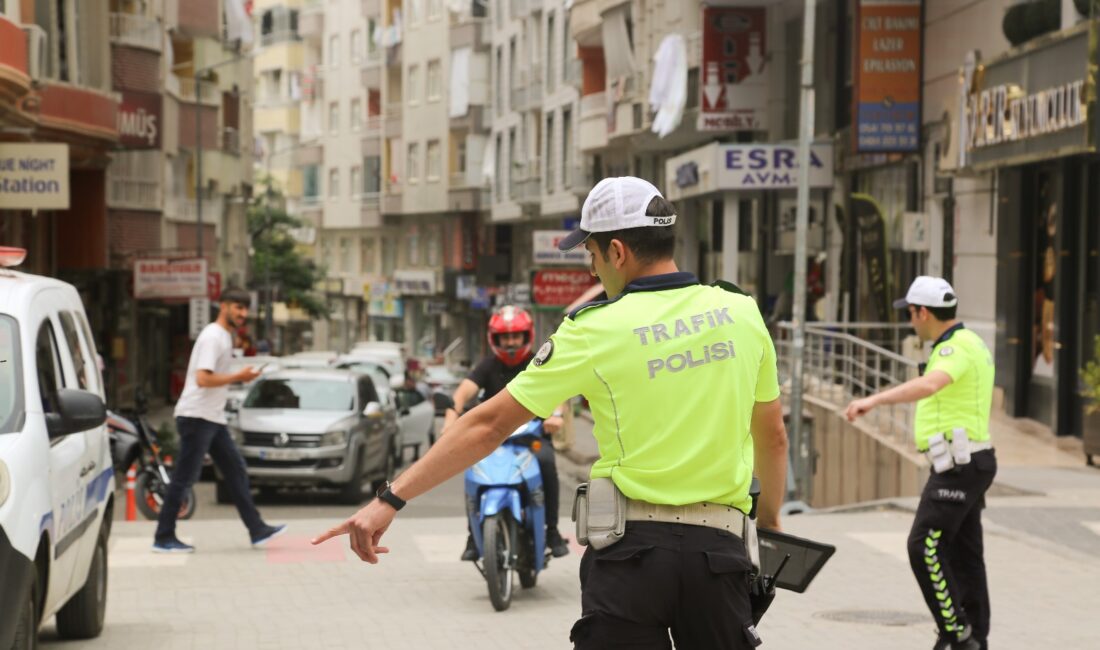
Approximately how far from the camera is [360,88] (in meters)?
89.8

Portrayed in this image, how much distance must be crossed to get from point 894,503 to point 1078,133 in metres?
4.49

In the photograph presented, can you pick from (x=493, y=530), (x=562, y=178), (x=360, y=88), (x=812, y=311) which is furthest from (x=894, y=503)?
(x=360, y=88)

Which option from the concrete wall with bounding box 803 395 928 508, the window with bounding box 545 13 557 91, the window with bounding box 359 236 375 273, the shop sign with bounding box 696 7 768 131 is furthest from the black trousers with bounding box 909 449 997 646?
the window with bounding box 359 236 375 273

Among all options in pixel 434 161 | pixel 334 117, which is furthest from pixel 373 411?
pixel 334 117

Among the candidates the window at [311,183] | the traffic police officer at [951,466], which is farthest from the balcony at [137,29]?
the window at [311,183]

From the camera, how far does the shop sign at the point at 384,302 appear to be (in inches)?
3499

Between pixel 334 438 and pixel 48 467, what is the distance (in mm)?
14889

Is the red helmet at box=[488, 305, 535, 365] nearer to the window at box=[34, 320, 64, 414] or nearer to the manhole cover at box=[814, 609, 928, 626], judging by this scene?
the manhole cover at box=[814, 609, 928, 626]

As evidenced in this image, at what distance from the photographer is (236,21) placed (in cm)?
5434

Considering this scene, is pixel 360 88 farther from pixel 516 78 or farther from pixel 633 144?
pixel 633 144

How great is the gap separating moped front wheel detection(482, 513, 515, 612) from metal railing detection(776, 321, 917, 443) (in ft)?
30.9

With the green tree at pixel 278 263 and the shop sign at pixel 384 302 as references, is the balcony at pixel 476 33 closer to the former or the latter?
the green tree at pixel 278 263

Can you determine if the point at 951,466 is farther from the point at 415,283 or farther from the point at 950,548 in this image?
the point at 415,283

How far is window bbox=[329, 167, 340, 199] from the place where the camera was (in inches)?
3656
